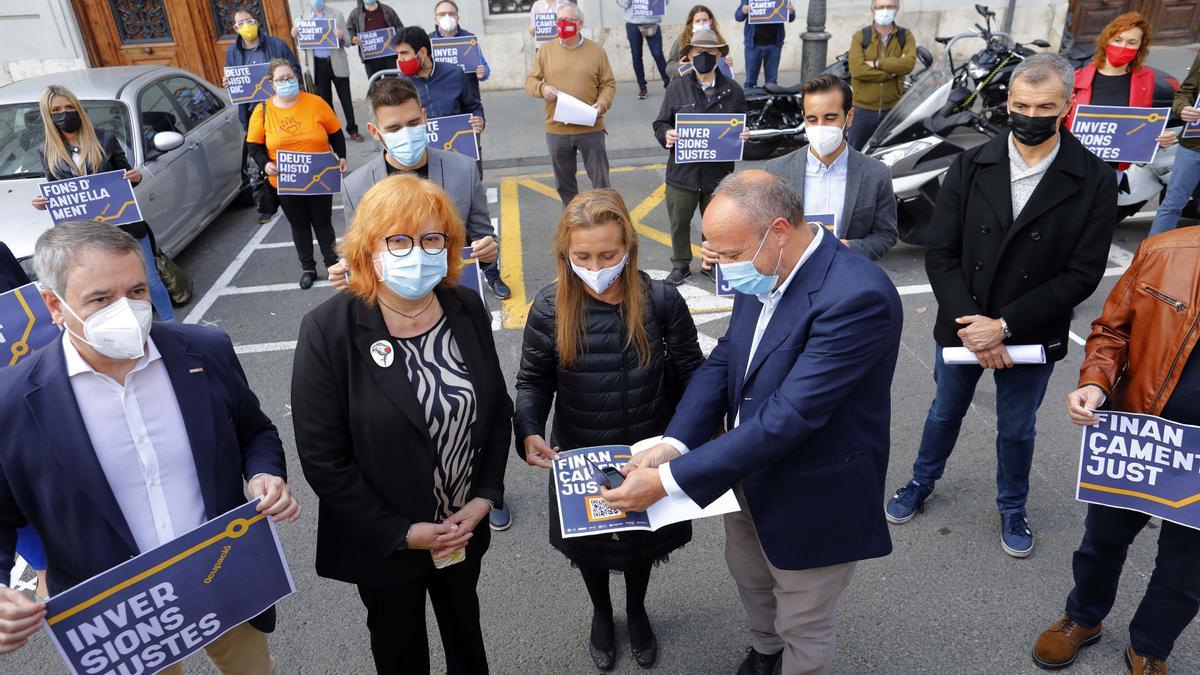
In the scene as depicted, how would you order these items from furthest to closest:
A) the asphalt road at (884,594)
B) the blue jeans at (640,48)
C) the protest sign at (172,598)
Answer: the blue jeans at (640,48) < the asphalt road at (884,594) < the protest sign at (172,598)

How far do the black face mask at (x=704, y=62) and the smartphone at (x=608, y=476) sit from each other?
169 inches

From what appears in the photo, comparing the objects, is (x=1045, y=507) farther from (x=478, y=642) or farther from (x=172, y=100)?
(x=172, y=100)

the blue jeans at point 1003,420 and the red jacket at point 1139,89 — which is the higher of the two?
the red jacket at point 1139,89

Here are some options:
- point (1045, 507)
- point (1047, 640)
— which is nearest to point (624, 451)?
point (1047, 640)

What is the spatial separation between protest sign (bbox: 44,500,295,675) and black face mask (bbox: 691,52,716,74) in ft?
15.9

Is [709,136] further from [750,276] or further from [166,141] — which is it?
[166,141]

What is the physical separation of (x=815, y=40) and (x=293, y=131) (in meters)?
7.21

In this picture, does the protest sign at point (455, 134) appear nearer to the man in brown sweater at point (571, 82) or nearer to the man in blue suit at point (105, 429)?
the man in brown sweater at point (571, 82)

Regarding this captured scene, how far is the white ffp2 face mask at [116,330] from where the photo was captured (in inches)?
81.1

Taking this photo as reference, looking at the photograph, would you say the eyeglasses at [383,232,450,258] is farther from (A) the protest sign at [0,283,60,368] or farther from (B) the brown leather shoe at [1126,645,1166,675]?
(B) the brown leather shoe at [1126,645,1166,675]

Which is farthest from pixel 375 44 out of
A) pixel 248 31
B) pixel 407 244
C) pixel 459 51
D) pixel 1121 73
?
pixel 407 244

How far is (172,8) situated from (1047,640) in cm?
1554

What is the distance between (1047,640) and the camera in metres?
3.11

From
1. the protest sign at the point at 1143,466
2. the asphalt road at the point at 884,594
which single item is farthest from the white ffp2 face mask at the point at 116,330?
the protest sign at the point at 1143,466
